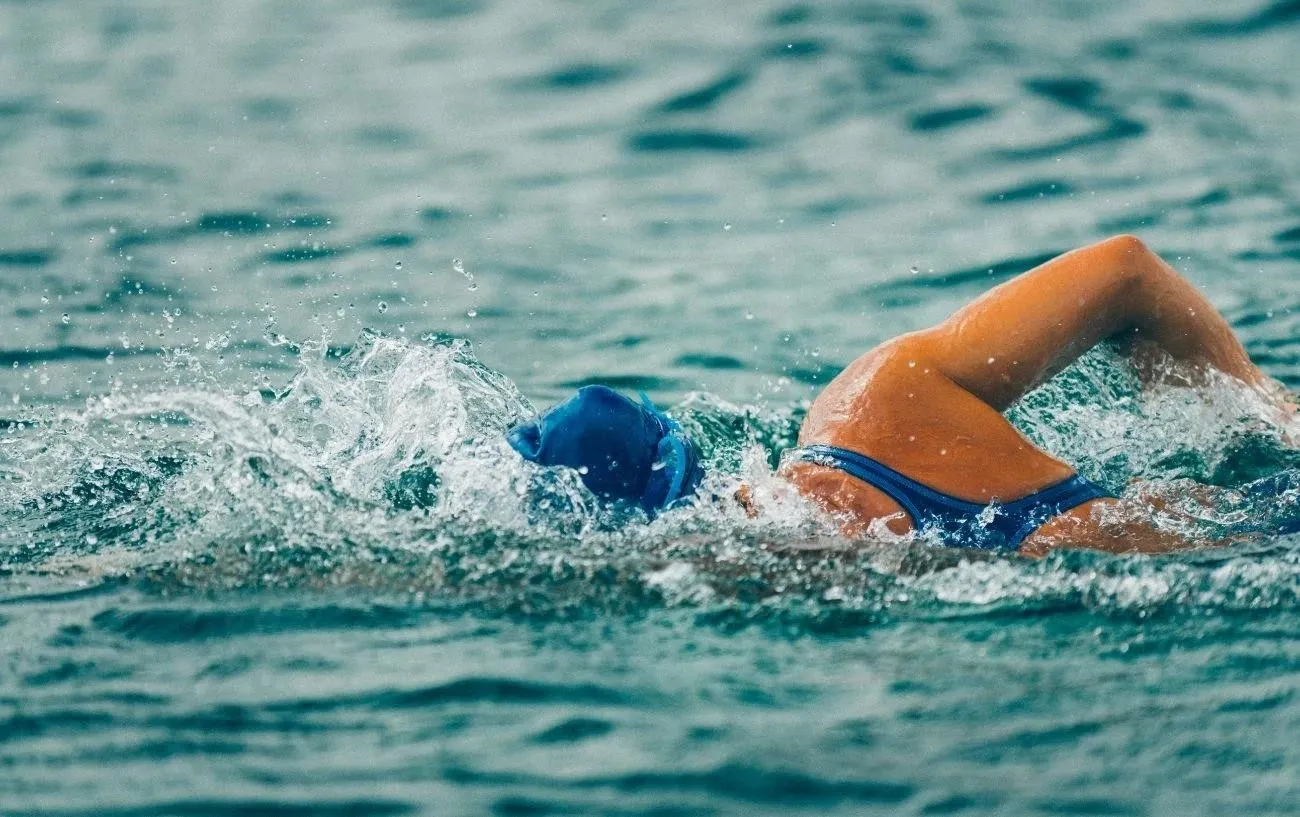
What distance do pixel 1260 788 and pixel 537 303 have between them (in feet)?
16.2

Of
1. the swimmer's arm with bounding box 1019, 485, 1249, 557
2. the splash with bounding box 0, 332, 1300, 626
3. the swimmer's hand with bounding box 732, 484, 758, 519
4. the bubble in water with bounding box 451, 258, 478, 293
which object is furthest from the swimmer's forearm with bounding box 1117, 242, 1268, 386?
the bubble in water with bounding box 451, 258, 478, 293

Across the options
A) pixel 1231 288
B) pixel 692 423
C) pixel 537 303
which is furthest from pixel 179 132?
pixel 1231 288

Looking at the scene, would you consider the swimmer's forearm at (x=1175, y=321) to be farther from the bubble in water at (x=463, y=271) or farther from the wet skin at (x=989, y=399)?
the bubble in water at (x=463, y=271)

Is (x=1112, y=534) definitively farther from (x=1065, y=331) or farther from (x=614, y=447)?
(x=614, y=447)

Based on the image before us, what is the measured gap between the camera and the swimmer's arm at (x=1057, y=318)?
4.29 metres

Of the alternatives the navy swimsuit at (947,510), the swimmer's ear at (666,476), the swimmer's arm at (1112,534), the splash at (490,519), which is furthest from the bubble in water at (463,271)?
the swimmer's arm at (1112,534)

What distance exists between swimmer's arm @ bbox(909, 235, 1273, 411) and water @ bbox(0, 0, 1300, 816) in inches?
14.9

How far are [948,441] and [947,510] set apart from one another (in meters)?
0.19

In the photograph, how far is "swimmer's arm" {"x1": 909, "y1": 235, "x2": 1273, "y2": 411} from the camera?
4.29 m

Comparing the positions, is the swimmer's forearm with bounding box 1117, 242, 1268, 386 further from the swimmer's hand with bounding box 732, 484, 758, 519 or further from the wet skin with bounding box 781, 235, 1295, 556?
the swimmer's hand with bounding box 732, 484, 758, 519

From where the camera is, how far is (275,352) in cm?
678

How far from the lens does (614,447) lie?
4031 mm

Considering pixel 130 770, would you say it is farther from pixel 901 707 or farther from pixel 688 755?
pixel 901 707

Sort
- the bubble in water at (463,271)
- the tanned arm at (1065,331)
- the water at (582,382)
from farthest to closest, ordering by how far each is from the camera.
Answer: the bubble in water at (463,271) < the tanned arm at (1065,331) < the water at (582,382)
